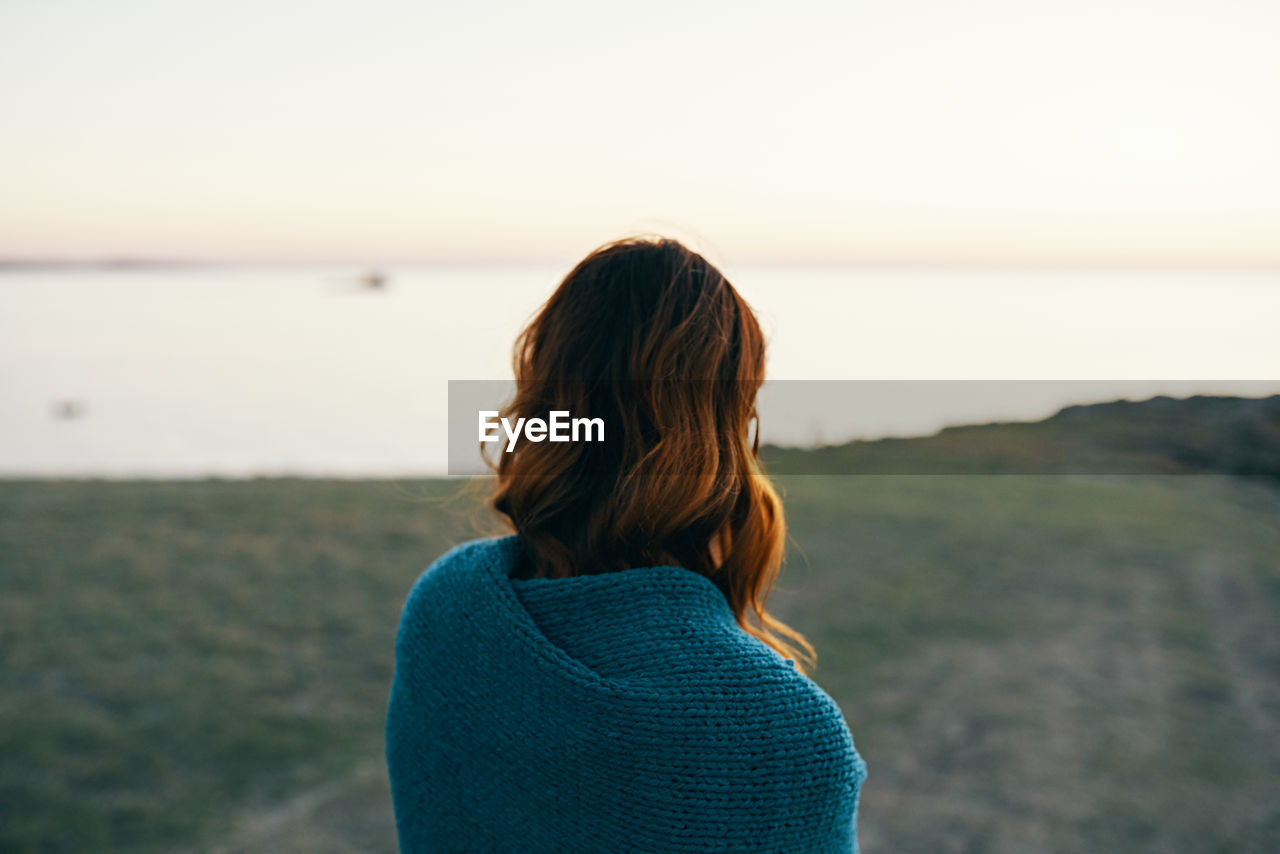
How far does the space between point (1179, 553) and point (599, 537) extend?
7064mm

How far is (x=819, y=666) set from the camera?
453 centimetres

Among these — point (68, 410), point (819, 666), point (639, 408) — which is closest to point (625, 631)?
point (639, 408)

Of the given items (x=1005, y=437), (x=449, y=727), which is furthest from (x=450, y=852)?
(x=1005, y=437)

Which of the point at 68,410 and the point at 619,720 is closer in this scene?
the point at 619,720

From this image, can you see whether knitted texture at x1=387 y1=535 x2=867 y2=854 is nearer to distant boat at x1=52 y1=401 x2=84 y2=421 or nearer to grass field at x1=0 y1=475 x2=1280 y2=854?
grass field at x1=0 y1=475 x2=1280 y2=854

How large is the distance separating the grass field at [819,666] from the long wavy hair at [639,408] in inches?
20.9

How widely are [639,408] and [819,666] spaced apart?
3594 mm

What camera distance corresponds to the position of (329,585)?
546cm

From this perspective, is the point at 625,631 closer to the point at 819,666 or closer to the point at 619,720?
the point at 619,720

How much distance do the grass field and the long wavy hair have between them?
530mm

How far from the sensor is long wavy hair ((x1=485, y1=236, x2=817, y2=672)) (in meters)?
1.34

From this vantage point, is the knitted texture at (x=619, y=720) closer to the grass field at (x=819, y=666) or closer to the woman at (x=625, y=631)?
the woman at (x=625, y=631)

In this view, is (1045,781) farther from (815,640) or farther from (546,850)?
(546,850)

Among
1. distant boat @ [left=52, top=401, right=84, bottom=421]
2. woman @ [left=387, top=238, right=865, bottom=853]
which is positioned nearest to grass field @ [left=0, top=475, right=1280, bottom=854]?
woman @ [left=387, top=238, right=865, bottom=853]
